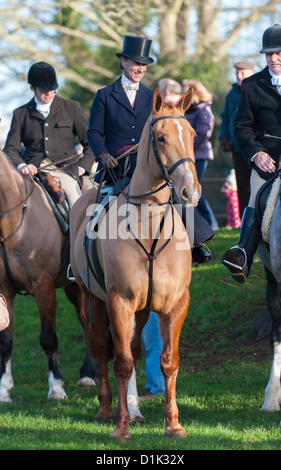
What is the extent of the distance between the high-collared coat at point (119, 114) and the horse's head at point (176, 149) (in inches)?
53.9

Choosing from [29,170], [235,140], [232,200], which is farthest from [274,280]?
[232,200]

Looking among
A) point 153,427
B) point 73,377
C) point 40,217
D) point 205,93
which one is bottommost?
point 73,377

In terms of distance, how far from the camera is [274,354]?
797 cm

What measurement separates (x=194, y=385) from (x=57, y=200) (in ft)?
8.98

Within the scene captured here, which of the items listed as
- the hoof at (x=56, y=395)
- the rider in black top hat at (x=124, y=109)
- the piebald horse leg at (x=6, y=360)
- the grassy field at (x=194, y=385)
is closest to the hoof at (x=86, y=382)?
the grassy field at (x=194, y=385)

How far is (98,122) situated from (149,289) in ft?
6.71

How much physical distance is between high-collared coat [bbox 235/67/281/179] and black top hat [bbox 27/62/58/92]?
2.67m

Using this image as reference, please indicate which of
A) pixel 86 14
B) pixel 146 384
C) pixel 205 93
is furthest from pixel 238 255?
pixel 86 14

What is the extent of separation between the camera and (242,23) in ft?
85.3

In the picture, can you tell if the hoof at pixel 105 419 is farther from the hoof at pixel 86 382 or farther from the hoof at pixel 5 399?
the hoof at pixel 86 382

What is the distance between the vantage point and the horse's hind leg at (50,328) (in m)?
9.21

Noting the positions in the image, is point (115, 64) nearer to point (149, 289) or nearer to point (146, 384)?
point (146, 384)

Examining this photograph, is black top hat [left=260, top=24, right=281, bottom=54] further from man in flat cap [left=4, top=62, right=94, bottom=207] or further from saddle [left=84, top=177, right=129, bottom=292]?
man in flat cap [left=4, top=62, right=94, bottom=207]

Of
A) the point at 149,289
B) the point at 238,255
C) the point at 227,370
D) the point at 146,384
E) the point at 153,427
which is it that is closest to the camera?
the point at 149,289
